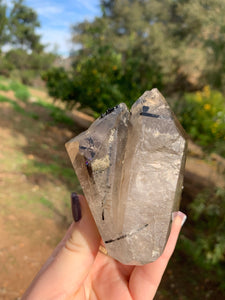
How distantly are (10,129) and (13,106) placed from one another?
2.10 m

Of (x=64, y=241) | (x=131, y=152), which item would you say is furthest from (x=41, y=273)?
(x=131, y=152)

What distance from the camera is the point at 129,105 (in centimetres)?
336

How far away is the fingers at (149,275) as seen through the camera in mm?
1333

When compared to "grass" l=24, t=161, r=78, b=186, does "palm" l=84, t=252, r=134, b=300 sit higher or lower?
higher

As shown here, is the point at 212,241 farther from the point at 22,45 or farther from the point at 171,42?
the point at 22,45

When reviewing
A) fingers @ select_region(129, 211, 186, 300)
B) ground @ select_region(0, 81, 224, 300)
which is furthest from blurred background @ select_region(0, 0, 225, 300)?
fingers @ select_region(129, 211, 186, 300)

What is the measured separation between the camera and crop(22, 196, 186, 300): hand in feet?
4.00

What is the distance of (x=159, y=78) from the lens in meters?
6.34

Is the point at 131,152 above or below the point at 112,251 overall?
above

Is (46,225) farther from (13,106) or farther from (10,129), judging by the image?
(13,106)

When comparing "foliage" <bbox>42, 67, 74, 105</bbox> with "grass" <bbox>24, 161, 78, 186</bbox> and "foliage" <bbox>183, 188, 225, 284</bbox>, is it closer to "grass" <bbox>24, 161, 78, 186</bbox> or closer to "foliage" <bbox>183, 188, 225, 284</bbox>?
"grass" <bbox>24, 161, 78, 186</bbox>

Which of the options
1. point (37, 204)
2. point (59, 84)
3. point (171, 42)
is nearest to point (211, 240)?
point (37, 204)

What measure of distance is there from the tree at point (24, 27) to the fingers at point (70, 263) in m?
23.9

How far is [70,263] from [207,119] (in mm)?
3029
